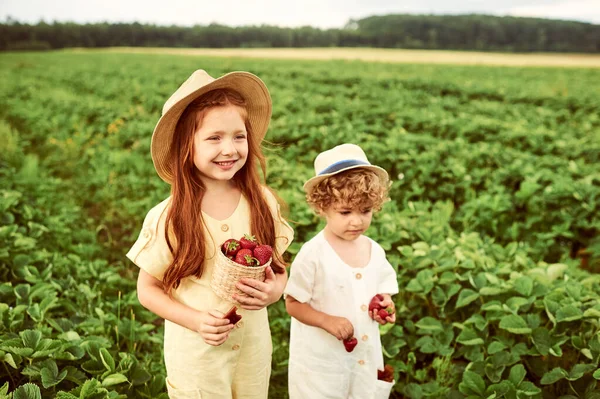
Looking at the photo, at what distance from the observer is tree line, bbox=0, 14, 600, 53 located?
65.1 metres

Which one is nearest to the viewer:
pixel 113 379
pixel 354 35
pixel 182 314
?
pixel 182 314

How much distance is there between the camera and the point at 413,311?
3.31 m

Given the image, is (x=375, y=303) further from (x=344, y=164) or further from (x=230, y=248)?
(x=230, y=248)

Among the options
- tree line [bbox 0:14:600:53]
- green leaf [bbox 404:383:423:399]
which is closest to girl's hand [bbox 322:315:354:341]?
green leaf [bbox 404:383:423:399]

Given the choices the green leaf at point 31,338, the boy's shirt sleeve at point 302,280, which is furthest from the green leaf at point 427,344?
the green leaf at point 31,338

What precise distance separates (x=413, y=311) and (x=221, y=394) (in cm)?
181

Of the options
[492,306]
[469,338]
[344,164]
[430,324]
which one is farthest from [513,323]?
[344,164]

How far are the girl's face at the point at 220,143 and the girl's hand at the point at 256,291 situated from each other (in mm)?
410

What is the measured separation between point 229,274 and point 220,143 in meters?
0.49

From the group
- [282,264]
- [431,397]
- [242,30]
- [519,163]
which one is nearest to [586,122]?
[519,163]

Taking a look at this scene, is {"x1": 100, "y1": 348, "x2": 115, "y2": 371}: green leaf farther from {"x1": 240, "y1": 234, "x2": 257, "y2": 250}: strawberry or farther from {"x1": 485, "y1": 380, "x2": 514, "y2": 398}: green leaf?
{"x1": 485, "y1": 380, "x2": 514, "y2": 398}: green leaf

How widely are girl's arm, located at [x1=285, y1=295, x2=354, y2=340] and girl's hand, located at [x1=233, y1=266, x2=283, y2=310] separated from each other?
412mm

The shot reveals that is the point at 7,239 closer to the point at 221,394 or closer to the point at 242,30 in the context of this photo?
the point at 221,394

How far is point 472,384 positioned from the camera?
240 centimetres
